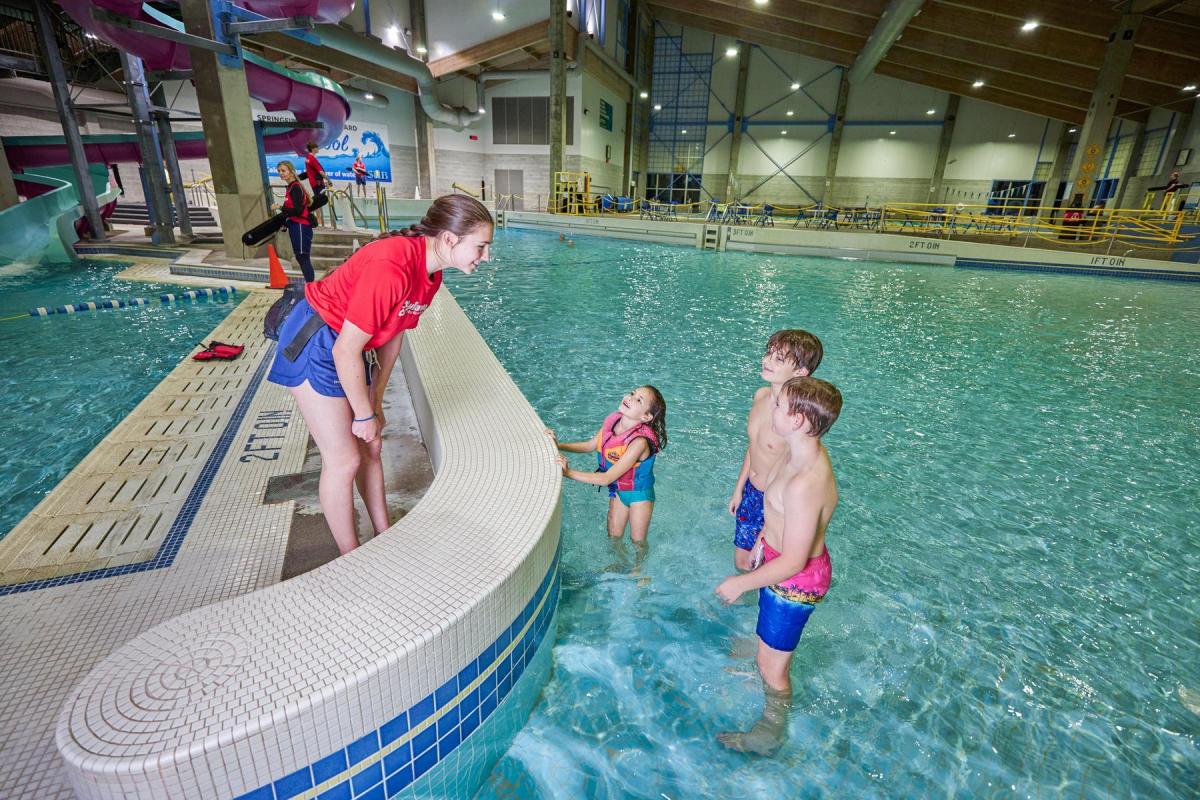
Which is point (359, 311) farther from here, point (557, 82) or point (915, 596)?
point (557, 82)

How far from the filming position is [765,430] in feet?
7.29

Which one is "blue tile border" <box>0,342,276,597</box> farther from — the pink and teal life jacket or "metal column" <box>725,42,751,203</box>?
"metal column" <box>725,42,751,203</box>

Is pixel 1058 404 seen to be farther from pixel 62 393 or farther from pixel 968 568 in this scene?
pixel 62 393

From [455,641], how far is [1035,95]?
28.7 meters

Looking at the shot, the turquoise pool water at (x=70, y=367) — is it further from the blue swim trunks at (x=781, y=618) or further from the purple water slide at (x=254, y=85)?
→ the purple water slide at (x=254, y=85)

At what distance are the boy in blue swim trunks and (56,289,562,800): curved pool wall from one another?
2.78 ft

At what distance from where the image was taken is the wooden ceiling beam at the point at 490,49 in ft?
66.5

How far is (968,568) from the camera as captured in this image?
2799mm

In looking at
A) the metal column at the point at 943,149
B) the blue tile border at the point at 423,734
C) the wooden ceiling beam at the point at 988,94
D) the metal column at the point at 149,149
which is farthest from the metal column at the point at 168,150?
the metal column at the point at 943,149

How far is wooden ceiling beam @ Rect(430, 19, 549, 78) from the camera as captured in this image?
66.5 feet

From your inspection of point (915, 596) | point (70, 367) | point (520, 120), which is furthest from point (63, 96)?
point (520, 120)

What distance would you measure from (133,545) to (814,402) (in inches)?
103

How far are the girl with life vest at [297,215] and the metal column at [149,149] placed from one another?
6368mm

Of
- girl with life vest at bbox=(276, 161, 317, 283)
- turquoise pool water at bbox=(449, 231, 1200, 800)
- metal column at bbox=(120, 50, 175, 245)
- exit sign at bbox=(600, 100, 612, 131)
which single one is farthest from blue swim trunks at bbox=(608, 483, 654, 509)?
exit sign at bbox=(600, 100, 612, 131)
